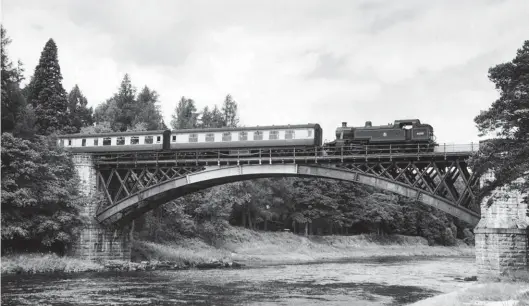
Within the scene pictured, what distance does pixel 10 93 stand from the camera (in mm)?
38875

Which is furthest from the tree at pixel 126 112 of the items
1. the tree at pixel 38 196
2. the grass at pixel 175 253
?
the tree at pixel 38 196

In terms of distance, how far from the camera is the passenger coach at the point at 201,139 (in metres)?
42.4

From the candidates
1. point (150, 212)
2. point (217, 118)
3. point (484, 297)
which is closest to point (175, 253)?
point (150, 212)

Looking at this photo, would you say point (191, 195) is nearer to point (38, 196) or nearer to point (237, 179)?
point (237, 179)

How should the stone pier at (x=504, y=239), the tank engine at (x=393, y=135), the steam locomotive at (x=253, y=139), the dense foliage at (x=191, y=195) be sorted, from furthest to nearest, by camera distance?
the steam locomotive at (x=253, y=139), the tank engine at (x=393, y=135), the stone pier at (x=504, y=239), the dense foliage at (x=191, y=195)

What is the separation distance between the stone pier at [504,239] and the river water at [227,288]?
74.8 inches

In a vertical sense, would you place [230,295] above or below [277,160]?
below

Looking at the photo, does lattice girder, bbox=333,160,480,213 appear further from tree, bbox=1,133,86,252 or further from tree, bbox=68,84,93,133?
tree, bbox=68,84,93,133

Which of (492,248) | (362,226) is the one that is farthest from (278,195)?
(492,248)

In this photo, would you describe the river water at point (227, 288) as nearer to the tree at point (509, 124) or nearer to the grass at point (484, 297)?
the grass at point (484, 297)

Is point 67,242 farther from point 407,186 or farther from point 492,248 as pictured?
point 492,248

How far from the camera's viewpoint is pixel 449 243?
9688 cm

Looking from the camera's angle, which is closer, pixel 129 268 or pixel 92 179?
pixel 129 268

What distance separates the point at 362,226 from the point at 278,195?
20.7 meters
